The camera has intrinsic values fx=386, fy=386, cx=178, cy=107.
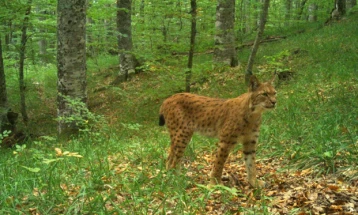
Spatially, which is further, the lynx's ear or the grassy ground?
the lynx's ear

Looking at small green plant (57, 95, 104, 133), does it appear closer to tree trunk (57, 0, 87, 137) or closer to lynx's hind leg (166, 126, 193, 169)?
tree trunk (57, 0, 87, 137)

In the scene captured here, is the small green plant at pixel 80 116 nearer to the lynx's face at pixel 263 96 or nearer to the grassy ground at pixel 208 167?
the grassy ground at pixel 208 167

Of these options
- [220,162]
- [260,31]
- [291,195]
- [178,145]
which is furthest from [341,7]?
A: [291,195]

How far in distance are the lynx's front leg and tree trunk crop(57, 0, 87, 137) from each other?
5.10 metres

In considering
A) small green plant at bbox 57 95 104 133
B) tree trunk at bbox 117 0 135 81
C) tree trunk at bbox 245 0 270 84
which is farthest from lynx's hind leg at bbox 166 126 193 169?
tree trunk at bbox 117 0 135 81

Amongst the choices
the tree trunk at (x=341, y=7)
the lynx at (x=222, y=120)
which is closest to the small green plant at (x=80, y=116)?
the lynx at (x=222, y=120)

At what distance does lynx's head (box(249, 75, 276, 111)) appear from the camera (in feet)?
19.5

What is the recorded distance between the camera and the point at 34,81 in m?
24.3

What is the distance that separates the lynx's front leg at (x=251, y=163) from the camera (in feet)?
20.1

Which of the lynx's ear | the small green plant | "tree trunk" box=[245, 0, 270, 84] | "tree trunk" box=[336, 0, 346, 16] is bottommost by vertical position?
the small green plant

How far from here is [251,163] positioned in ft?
20.5

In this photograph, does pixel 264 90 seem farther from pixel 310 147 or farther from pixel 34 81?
pixel 34 81

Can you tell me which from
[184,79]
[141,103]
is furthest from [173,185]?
Result: [141,103]

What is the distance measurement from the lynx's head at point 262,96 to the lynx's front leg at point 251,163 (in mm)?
626
